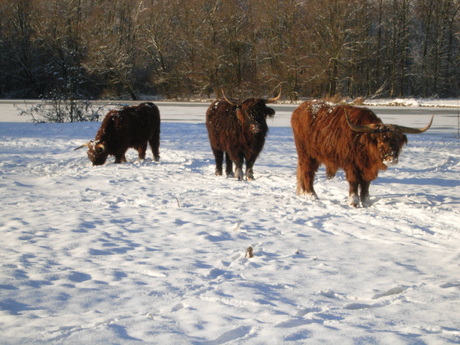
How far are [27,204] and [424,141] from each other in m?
10.9

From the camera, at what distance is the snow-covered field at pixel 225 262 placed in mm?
2660

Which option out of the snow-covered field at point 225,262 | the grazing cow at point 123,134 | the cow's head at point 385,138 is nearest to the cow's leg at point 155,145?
the grazing cow at point 123,134

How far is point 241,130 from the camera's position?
26.1 feet

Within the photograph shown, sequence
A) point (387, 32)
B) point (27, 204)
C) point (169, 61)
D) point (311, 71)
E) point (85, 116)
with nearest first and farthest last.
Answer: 1. point (27, 204)
2. point (85, 116)
3. point (311, 71)
4. point (387, 32)
5. point (169, 61)

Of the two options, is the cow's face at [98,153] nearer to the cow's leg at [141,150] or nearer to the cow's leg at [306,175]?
the cow's leg at [141,150]

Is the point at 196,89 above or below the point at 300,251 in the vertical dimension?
above

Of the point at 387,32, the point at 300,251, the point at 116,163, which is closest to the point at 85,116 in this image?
the point at 116,163

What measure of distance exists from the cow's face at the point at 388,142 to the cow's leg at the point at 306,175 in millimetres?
1170

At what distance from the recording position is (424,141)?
41.7 feet

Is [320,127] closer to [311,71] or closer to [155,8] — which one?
[311,71]

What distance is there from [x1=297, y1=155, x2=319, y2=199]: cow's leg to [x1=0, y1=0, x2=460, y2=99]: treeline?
26.7 meters

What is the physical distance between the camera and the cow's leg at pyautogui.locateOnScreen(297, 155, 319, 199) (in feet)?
21.4

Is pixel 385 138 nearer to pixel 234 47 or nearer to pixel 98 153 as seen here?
pixel 98 153

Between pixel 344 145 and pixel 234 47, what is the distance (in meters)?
33.0
